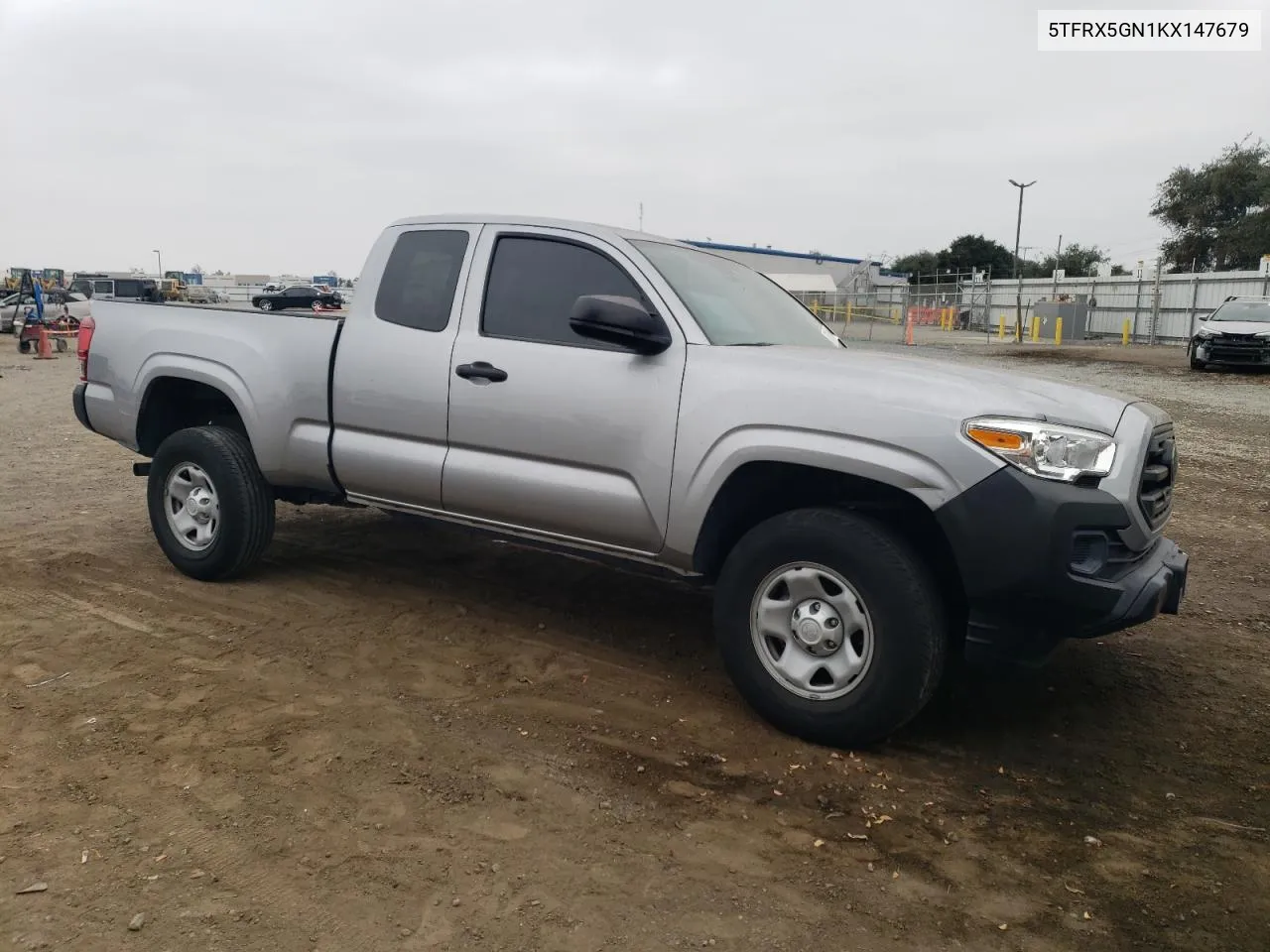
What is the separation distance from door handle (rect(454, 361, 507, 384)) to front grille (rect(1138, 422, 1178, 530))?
2.47m

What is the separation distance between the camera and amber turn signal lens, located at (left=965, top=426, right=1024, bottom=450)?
3.19m

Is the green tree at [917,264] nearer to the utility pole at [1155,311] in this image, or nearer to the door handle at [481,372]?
the utility pole at [1155,311]

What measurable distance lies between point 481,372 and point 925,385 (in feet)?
6.13

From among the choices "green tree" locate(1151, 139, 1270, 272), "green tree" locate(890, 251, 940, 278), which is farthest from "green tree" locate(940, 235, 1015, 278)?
"green tree" locate(1151, 139, 1270, 272)

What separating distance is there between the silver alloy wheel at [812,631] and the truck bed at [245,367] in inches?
94.4

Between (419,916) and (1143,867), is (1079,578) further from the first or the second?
(419,916)

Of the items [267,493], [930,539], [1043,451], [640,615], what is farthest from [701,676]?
[267,493]

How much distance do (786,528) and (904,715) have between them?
2.46ft

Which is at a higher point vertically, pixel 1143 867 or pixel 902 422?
pixel 902 422

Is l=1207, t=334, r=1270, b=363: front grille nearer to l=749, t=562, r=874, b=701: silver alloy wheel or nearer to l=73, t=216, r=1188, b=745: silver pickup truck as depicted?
l=73, t=216, r=1188, b=745: silver pickup truck

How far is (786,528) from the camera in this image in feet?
11.6

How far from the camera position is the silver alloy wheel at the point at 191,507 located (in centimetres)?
523

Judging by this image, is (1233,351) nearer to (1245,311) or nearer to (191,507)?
(1245,311)

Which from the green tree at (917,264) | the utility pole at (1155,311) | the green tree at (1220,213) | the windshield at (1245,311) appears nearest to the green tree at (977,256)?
the green tree at (917,264)
